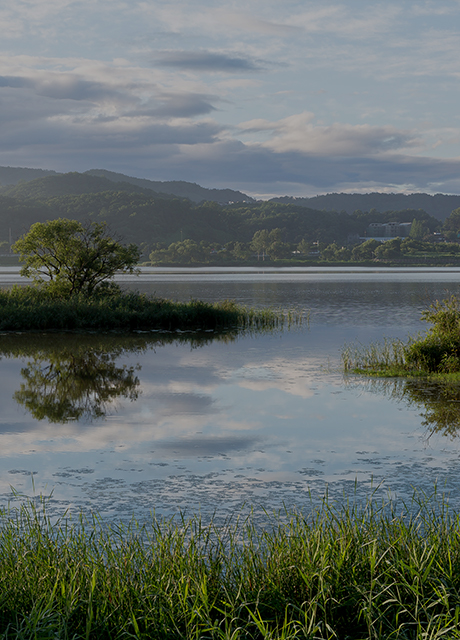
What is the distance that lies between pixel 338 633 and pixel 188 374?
1531 centimetres

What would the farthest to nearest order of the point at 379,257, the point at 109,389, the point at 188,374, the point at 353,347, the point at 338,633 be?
the point at 379,257
the point at 353,347
the point at 188,374
the point at 109,389
the point at 338,633

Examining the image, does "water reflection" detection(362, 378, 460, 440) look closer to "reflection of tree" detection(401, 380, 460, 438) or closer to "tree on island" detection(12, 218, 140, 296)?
"reflection of tree" detection(401, 380, 460, 438)

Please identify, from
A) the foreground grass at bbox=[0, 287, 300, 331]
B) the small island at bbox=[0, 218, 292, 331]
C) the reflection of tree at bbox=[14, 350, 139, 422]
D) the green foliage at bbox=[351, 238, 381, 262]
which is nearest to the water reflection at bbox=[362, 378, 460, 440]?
the reflection of tree at bbox=[14, 350, 139, 422]

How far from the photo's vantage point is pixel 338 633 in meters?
4.98

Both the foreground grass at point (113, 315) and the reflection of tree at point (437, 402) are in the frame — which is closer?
the reflection of tree at point (437, 402)

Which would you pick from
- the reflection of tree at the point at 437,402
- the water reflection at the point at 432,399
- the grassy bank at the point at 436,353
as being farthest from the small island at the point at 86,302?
the reflection of tree at the point at 437,402

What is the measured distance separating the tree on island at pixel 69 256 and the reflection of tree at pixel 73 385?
38.4ft

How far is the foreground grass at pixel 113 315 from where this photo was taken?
32000 millimetres

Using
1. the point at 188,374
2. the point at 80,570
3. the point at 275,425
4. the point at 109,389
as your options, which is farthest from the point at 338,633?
the point at 188,374

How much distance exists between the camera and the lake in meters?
9.23

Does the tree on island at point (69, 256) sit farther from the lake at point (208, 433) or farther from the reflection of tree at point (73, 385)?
the reflection of tree at point (73, 385)

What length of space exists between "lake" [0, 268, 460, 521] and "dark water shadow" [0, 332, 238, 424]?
0.09 meters

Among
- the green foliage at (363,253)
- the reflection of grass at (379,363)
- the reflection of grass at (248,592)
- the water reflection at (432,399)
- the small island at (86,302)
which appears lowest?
the water reflection at (432,399)

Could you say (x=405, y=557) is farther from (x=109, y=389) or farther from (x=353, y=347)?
(x=353, y=347)
